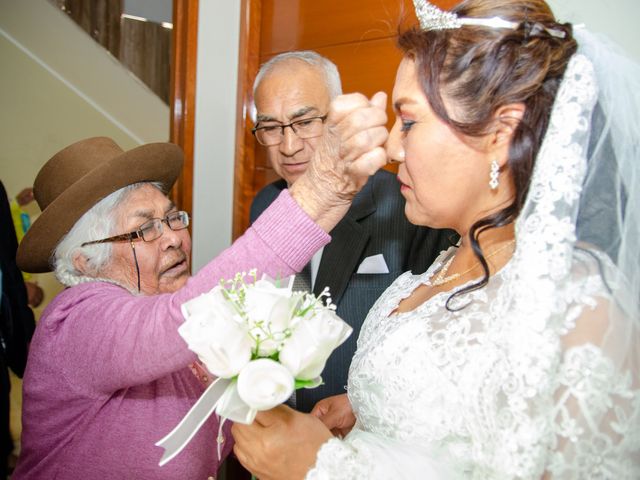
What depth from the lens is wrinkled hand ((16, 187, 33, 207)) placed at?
3938mm

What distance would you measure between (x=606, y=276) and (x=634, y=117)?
297mm

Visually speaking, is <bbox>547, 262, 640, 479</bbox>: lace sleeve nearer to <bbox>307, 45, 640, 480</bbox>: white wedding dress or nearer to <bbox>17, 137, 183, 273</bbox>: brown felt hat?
<bbox>307, 45, 640, 480</bbox>: white wedding dress

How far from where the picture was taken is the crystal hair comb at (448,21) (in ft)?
3.39

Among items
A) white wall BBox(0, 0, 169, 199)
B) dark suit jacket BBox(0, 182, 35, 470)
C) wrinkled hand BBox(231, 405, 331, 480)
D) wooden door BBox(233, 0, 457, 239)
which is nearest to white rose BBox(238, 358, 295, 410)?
wrinkled hand BBox(231, 405, 331, 480)

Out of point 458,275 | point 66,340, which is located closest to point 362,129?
point 458,275

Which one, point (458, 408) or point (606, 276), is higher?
point (606, 276)

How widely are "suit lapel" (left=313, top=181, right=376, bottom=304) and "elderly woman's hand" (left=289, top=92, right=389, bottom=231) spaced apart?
0.73 m

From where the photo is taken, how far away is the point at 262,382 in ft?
2.85

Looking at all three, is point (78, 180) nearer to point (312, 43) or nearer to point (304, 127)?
point (304, 127)

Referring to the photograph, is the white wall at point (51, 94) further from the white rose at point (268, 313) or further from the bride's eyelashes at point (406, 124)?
the white rose at point (268, 313)

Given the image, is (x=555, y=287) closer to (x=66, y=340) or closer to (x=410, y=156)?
(x=410, y=156)

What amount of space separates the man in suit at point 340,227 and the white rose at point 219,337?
0.98 m

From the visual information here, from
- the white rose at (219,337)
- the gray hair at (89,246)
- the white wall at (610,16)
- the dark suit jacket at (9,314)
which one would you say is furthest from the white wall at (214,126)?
the white rose at (219,337)

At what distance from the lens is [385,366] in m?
1.12
